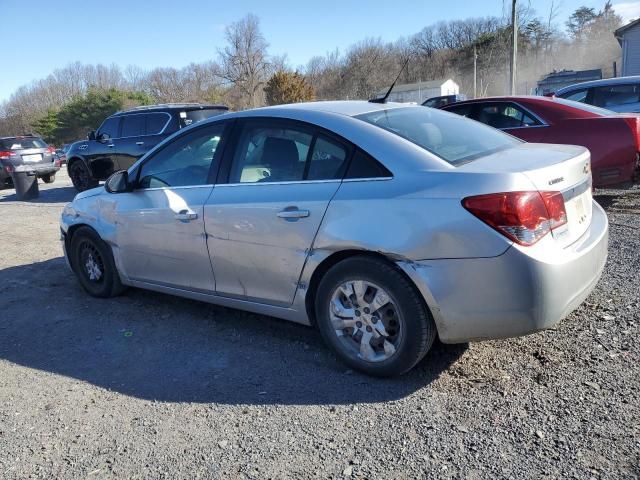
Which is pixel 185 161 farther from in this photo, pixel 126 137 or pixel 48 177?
pixel 48 177

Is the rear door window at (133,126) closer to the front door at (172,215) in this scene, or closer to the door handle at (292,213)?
the front door at (172,215)

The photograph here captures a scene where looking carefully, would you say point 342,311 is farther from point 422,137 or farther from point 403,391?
point 422,137

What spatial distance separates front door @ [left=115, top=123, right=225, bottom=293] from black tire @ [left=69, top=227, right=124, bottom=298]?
0.27 m

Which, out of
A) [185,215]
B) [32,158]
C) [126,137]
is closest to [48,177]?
[32,158]

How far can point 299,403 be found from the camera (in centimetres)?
312

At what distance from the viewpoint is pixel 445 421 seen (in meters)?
2.83

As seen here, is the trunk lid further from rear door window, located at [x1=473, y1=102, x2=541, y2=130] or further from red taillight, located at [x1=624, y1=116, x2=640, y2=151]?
rear door window, located at [x1=473, y1=102, x2=541, y2=130]

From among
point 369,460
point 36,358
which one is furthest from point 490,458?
point 36,358

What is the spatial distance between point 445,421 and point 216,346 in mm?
Result: 1792

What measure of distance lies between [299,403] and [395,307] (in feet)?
2.52

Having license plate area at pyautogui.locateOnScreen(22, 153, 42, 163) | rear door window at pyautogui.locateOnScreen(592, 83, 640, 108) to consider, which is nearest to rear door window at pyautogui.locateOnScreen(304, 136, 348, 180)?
rear door window at pyautogui.locateOnScreen(592, 83, 640, 108)

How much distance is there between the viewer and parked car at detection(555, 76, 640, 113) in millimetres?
10406

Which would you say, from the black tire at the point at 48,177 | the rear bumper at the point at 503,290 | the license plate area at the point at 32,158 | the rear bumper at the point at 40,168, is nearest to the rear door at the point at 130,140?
the rear bumper at the point at 40,168

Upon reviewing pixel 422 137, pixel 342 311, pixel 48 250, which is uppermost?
pixel 422 137
